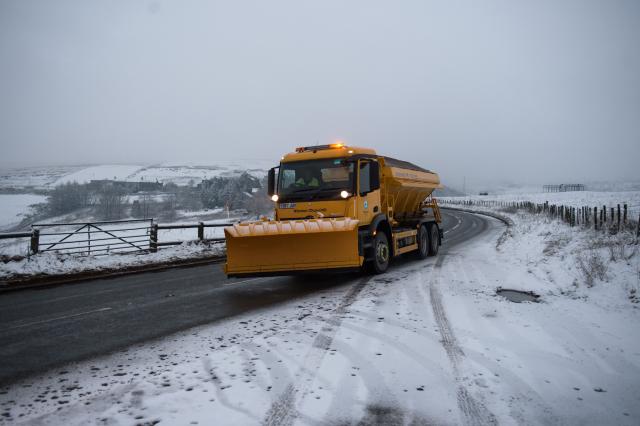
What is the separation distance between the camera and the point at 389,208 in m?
10.8

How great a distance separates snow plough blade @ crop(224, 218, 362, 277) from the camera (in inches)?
321

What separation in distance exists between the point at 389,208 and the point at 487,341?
20.6ft

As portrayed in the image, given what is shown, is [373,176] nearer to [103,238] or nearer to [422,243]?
[422,243]

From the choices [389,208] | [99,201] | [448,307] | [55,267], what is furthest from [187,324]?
[99,201]

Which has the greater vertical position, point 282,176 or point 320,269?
point 282,176

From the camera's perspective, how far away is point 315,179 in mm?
9375

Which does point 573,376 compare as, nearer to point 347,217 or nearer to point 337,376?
point 337,376

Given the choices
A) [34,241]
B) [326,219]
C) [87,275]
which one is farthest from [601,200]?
[34,241]

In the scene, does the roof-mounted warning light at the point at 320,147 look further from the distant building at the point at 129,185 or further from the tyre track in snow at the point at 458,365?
the distant building at the point at 129,185

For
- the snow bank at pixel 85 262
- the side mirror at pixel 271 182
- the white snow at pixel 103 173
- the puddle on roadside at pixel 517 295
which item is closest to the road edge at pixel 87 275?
the snow bank at pixel 85 262

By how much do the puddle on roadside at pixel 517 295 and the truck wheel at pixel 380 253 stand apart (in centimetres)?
294

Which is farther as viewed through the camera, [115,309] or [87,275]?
[87,275]

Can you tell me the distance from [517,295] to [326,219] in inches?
154

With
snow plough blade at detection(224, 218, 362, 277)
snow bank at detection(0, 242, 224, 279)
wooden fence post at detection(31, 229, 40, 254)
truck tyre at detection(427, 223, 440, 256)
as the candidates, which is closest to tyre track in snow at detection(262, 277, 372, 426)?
snow plough blade at detection(224, 218, 362, 277)
